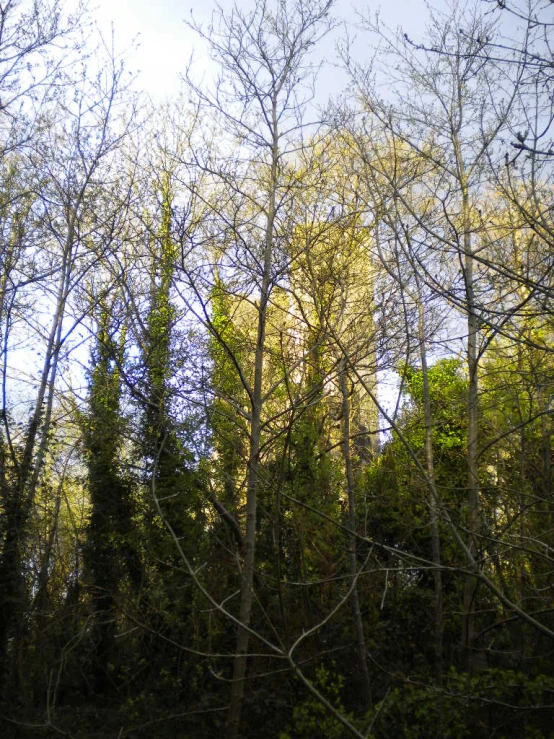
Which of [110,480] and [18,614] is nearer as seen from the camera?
[18,614]

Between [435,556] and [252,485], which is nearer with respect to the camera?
[252,485]

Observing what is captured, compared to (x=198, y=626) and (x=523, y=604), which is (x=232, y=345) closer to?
(x=198, y=626)

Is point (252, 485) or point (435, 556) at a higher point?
point (252, 485)

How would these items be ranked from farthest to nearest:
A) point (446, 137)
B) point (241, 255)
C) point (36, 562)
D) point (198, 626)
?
point (36, 562), point (198, 626), point (446, 137), point (241, 255)

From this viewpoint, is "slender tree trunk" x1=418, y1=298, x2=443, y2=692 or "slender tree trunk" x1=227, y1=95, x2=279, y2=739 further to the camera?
"slender tree trunk" x1=418, y1=298, x2=443, y2=692

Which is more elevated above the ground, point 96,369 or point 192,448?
point 96,369

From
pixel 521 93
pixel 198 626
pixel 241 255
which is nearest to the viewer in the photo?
pixel 521 93

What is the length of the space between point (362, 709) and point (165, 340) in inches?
223

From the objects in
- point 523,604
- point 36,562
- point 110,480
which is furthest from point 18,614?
point 523,604

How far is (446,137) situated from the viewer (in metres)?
8.17

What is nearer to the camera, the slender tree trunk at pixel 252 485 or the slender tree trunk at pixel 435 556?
the slender tree trunk at pixel 252 485

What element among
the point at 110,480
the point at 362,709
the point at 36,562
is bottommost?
the point at 362,709

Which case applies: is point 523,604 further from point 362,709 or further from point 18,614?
point 18,614

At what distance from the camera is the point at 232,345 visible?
8.91 meters
